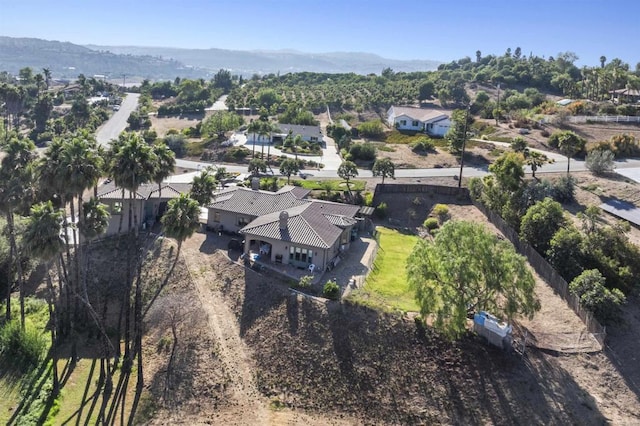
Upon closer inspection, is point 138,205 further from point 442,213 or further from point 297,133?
point 297,133

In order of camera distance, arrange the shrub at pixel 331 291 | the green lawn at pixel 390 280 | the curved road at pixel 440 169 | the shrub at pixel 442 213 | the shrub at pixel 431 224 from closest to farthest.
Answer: the shrub at pixel 331 291 < the green lawn at pixel 390 280 < the shrub at pixel 431 224 < the shrub at pixel 442 213 < the curved road at pixel 440 169

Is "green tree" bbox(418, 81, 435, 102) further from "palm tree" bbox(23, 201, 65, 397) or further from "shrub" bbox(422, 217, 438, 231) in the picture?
"palm tree" bbox(23, 201, 65, 397)

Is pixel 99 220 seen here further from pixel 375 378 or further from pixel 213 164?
pixel 213 164

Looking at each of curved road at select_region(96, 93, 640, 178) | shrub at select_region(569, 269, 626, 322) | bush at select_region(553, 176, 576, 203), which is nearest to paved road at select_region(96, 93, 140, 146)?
curved road at select_region(96, 93, 640, 178)

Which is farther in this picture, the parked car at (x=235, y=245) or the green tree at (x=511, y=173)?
the green tree at (x=511, y=173)

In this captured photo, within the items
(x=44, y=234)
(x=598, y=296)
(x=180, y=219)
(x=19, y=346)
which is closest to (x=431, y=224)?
(x=598, y=296)

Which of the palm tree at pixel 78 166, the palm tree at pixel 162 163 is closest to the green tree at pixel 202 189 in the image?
the palm tree at pixel 162 163

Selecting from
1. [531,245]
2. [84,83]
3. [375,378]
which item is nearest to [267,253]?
[375,378]

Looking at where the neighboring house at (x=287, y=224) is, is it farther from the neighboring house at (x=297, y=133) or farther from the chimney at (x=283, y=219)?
the neighboring house at (x=297, y=133)
